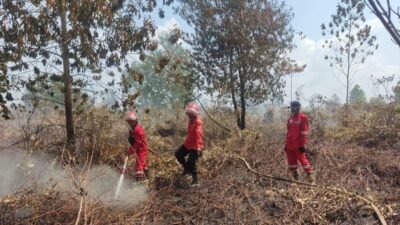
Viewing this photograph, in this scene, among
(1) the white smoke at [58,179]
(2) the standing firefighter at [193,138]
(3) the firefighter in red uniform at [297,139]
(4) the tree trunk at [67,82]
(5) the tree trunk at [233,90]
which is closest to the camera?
(1) the white smoke at [58,179]

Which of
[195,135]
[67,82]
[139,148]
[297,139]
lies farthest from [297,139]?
[67,82]

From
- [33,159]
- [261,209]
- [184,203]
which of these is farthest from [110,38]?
[261,209]

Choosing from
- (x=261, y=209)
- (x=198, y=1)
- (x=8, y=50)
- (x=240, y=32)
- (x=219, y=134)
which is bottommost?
(x=261, y=209)

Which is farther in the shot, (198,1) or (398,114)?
(198,1)

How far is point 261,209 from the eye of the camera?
6195mm

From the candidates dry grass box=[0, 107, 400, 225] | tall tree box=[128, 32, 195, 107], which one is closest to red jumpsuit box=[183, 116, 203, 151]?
dry grass box=[0, 107, 400, 225]

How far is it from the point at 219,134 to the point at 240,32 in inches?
143

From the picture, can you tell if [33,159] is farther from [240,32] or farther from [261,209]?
[240,32]

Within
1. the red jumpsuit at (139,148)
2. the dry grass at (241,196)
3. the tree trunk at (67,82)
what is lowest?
the dry grass at (241,196)

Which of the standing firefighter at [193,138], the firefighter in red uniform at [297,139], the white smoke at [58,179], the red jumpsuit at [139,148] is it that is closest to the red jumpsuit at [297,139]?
the firefighter in red uniform at [297,139]

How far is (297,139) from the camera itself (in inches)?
292

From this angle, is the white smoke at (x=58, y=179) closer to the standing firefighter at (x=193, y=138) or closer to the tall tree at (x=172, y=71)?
the standing firefighter at (x=193, y=138)

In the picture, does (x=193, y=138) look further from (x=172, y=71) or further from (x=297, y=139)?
(x=172, y=71)

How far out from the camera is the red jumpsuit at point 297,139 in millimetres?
7340
